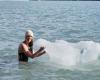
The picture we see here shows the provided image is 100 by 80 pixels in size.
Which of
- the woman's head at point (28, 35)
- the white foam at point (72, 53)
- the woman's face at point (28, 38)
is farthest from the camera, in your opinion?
the white foam at point (72, 53)

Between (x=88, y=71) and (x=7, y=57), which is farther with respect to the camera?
(x=7, y=57)

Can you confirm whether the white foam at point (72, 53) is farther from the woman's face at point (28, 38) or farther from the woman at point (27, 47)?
the woman's face at point (28, 38)

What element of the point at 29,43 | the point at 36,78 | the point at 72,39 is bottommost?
the point at 72,39

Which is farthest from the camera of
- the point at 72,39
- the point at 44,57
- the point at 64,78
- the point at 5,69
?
the point at 72,39

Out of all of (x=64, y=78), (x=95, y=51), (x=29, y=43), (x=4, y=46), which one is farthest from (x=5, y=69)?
(x=4, y=46)

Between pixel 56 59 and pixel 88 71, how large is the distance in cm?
177

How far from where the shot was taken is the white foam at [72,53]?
49.9ft

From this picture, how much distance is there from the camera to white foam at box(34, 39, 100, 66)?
1520 cm

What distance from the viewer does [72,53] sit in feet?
50.2

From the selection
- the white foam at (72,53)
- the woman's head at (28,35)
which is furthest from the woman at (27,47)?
the white foam at (72,53)

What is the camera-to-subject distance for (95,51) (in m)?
15.6

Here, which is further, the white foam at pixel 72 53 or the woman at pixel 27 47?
the white foam at pixel 72 53

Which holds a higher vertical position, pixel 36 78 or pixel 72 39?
pixel 36 78

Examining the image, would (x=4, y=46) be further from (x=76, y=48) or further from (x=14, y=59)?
(x=76, y=48)
